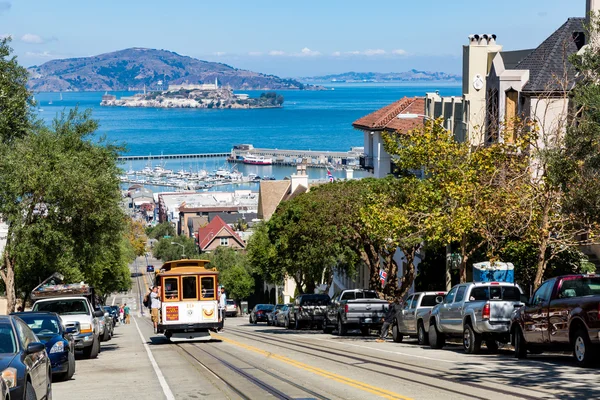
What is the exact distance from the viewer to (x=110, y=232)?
33156 millimetres

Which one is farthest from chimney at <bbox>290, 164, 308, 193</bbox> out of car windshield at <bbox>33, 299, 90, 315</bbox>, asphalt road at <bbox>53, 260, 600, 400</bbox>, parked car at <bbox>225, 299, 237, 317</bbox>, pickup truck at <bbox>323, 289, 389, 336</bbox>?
asphalt road at <bbox>53, 260, 600, 400</bbox>

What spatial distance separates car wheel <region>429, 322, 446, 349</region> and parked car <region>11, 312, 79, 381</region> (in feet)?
33.7

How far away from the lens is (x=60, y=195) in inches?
1216

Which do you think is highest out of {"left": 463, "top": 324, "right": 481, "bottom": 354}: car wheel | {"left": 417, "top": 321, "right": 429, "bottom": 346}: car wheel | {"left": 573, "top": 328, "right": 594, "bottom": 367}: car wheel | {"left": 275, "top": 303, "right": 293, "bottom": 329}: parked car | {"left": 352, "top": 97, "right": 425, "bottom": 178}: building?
{"left": 352, "top": 97, "right": 425, "bottom": 178}: building

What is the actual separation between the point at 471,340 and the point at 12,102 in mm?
18850

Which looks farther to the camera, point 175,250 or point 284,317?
point 175,250

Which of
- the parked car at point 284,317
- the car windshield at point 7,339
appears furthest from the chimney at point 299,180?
the car windshield at point 7,339

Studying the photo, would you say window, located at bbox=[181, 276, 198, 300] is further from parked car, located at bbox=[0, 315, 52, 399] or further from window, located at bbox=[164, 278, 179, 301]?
Result: parked car, located at bbox=[0, 315, 52, 399]

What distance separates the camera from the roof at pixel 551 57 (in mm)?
37562

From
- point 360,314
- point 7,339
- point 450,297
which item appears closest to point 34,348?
point 7,339

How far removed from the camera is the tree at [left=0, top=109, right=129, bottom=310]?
100 ft

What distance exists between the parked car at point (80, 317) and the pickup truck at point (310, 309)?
18.9 metres

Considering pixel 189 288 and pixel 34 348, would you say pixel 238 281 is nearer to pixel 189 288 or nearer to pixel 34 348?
pixel 189 288

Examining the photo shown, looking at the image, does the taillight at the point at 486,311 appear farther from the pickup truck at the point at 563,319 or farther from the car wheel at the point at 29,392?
the car wheel at the point at 29,392
